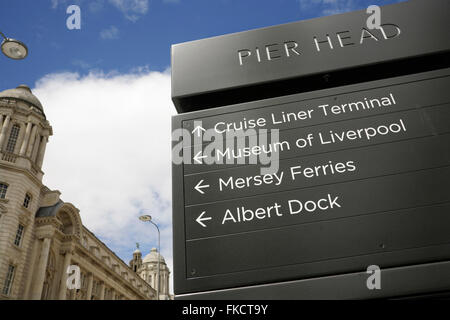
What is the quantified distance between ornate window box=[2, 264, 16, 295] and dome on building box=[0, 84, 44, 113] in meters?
15.6

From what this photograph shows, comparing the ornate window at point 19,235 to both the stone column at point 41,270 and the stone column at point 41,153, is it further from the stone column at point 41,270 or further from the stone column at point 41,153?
the stone column at point 41,153

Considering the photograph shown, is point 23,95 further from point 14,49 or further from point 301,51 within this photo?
point 301,51

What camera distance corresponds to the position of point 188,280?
5.58 feet

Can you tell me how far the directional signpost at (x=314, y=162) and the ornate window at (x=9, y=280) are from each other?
31915mm

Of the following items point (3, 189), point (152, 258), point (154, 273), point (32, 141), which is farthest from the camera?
point (152, 258)

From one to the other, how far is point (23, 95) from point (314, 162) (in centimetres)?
4001

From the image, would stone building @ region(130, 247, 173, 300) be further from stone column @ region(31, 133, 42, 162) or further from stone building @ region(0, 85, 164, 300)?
stone column @ region(31, 133, 42, 162)

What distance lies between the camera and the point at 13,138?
33500 mm

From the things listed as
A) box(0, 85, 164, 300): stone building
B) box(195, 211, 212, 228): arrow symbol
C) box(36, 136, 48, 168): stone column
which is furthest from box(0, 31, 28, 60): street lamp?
box(36, 136, 48, 168): stone column

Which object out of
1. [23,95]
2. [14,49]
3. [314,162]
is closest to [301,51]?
[314,162]

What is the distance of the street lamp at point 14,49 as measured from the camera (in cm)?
1085

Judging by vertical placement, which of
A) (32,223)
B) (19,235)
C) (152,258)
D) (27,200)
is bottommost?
(19,235)

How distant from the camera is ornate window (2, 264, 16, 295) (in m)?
27.9

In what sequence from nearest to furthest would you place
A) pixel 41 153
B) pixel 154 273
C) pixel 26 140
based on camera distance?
pixel 26 140 < pixel 41 153 < pixel 154 273
